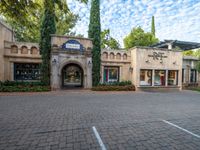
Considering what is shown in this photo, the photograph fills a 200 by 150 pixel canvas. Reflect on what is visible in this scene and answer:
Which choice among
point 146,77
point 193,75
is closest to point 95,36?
point 146,77

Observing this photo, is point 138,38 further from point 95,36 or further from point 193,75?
point 95,36

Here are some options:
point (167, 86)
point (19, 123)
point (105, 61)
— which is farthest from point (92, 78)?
point (19, 123)

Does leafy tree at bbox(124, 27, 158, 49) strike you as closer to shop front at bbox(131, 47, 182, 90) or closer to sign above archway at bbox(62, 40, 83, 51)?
shop front at bbox(131, 47, 182, 90)

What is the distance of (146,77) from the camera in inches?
742

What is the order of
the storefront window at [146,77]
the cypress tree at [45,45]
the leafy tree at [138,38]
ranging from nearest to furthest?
1. the cypress tree at [45,45]
2. the storefront window at [146,77]
3. the leafy tree at [138,38]

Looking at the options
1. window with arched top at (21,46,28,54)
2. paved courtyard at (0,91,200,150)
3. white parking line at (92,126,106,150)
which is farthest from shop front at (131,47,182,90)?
white parking line at (92,126,106,150)

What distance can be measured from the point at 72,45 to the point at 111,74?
21.0 feet

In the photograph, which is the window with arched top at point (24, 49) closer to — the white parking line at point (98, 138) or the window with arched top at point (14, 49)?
the window with arched top at point (14, 49)

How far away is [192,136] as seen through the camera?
4281 mm

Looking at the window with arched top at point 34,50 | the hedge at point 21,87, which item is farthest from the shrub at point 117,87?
the window with arched top at point 34,50

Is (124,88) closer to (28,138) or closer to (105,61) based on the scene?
(105,61)

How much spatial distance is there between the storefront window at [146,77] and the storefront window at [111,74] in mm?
3269

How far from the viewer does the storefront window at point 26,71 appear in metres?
16.0

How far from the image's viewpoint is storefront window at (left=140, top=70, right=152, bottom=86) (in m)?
18.5
